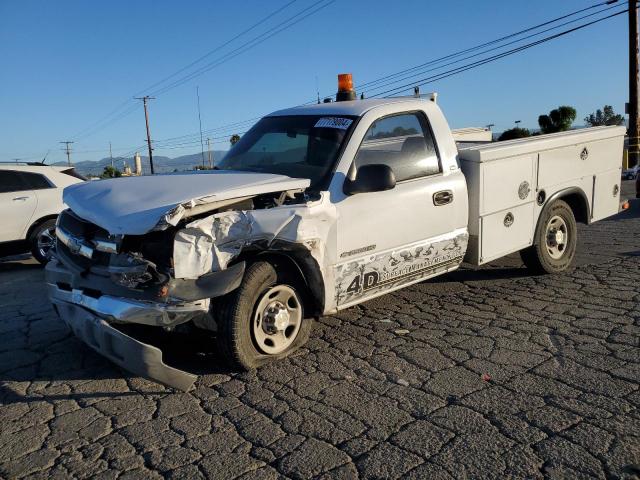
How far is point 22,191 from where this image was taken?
884 centimetres

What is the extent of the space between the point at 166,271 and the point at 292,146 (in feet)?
6.20

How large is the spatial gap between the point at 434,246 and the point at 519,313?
1.01 metres

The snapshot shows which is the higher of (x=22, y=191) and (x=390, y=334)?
(x=22, y=191)

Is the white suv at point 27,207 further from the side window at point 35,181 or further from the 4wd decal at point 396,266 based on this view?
the 4wd decal at point 396,266

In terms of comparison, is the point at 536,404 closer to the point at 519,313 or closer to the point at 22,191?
the point at 519,313

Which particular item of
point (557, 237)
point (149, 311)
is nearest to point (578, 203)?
point (557, 237)

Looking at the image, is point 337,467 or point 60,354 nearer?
point 337,467

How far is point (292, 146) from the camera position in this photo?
16.6ft

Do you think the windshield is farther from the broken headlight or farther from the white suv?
the white suv

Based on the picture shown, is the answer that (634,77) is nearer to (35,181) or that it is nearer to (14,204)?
(35,181)

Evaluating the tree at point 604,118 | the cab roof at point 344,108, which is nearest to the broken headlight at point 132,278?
the cab roof at point 344,108

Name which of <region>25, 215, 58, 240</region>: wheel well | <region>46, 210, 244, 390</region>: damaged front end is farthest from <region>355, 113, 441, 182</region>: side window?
<region>25, 215, 58, 240</region>: wheel well

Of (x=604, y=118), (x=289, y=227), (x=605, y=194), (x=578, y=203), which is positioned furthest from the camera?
(x=604, y=118)

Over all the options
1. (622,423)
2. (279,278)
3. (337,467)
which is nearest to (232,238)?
(279,278)
